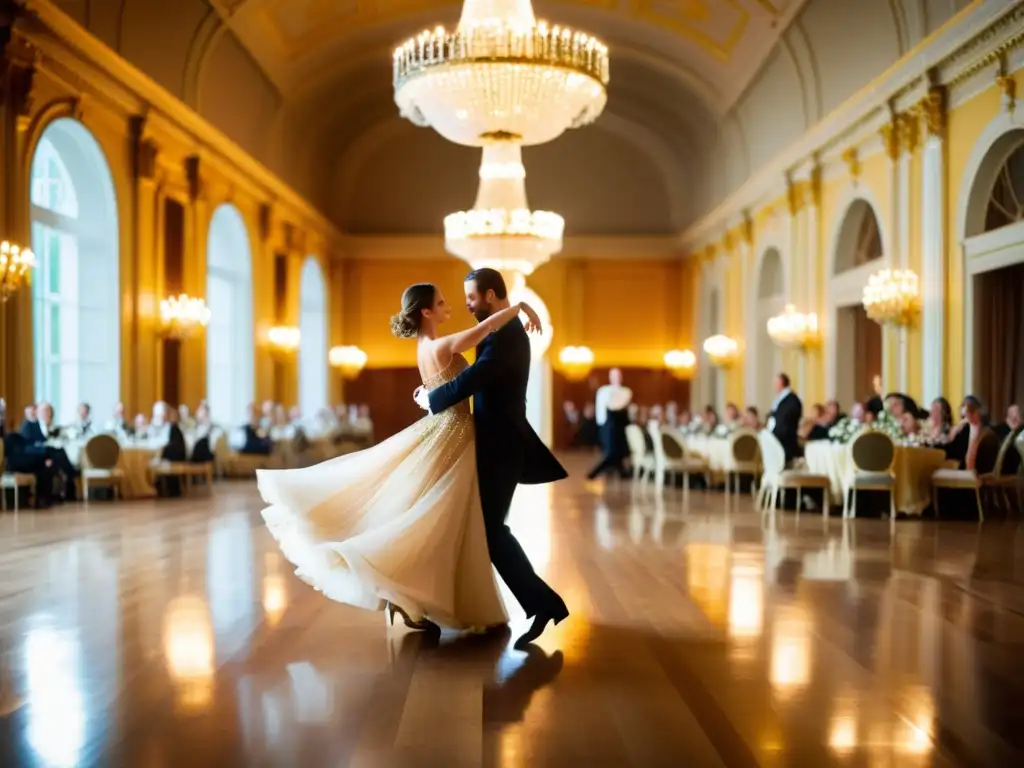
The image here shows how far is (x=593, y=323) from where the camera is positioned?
2583 centimetres

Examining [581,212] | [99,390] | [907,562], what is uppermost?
[581,212]

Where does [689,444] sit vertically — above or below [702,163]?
below

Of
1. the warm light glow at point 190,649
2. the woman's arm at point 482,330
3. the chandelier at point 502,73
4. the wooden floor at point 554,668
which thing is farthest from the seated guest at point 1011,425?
the warm light glow at point 190,649

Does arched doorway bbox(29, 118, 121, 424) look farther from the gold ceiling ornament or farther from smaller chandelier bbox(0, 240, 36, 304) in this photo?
the gold ceiling ornament

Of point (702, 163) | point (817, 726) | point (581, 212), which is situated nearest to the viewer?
point (817, 726)

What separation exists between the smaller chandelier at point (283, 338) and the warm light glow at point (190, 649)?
1413 centimetres

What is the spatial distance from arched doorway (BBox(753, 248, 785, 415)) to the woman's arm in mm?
15433

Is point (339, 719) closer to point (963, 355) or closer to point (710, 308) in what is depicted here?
point (963, 355)

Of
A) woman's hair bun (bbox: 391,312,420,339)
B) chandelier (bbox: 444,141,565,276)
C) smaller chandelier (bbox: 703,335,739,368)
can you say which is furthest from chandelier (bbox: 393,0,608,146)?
smaller chandelier (bbox: 703,335,739,368)

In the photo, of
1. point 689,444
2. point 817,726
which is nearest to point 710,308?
point 689,444

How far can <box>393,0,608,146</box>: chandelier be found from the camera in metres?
11.1

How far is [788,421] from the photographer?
11531 millimetres

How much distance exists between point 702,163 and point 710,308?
2955mm

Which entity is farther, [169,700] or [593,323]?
[593,323]
